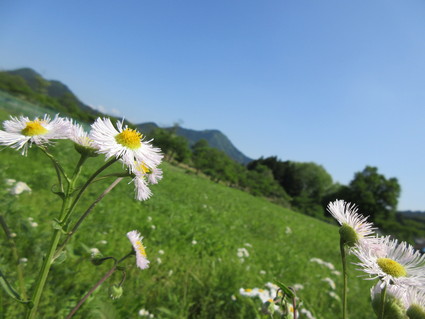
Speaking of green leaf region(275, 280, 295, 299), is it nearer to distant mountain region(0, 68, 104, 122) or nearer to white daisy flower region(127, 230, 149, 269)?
white daisy flower region(127, 230, 149, 269)

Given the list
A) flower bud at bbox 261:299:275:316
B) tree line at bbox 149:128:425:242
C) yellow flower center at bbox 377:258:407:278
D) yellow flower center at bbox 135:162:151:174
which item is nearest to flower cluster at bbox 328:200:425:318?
yellow flower center at bbox 377:258:407:278

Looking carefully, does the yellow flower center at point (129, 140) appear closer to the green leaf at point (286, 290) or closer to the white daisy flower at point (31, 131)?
the white daisy flower at point (31, 131)

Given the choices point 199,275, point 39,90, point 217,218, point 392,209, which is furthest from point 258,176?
point 39,90

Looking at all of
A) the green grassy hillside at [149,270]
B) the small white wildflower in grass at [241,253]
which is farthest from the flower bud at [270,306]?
→ the small white wildflower in grass at [241,253]

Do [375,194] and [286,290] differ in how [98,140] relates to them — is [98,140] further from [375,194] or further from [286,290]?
[375,194]

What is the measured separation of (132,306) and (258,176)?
4307 centimetres

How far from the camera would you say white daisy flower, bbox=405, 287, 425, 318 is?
1.70ft

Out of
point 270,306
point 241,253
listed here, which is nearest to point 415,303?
point 270,306

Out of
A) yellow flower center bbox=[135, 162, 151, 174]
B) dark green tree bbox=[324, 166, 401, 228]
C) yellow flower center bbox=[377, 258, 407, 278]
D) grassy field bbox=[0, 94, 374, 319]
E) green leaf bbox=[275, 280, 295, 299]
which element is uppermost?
dark green tree bbox=[324, 166, 401, 228]

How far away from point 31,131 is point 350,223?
36.7 inches

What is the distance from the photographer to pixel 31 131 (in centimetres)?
80

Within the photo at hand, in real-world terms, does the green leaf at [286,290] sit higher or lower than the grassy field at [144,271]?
higher

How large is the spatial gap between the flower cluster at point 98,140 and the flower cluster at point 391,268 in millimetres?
554

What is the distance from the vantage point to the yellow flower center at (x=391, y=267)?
545 millimetres
